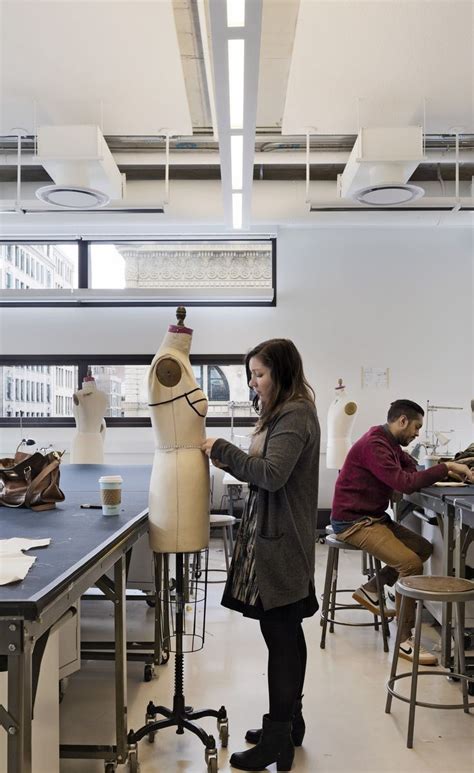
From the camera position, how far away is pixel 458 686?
3.28m

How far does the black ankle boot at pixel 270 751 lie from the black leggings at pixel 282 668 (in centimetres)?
4

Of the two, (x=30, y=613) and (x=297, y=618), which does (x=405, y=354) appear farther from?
(x=30, y=613)

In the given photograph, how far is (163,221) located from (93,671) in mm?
4329

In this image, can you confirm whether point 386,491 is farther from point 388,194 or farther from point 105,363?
point 105,363

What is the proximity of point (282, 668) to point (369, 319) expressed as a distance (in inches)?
217

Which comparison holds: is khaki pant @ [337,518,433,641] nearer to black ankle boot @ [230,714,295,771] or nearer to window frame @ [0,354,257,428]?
black ankle boot @ [230,714,295,771]

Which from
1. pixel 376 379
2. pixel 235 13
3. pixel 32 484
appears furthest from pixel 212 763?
pixel 376 379

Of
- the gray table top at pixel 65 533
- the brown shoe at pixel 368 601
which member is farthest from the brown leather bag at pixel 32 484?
the brown shoe at pixel 368 601

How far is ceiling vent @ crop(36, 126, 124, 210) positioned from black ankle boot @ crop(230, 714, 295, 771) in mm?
3656

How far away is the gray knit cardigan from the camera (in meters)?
2.26

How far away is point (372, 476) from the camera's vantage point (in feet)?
12.3

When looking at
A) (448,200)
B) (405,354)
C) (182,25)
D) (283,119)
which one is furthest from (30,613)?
(405,354)

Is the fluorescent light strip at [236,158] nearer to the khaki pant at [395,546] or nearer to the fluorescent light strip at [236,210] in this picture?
Result: the fluorescent light strip at [236,210]

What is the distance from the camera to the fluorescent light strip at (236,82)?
10.4 ft
